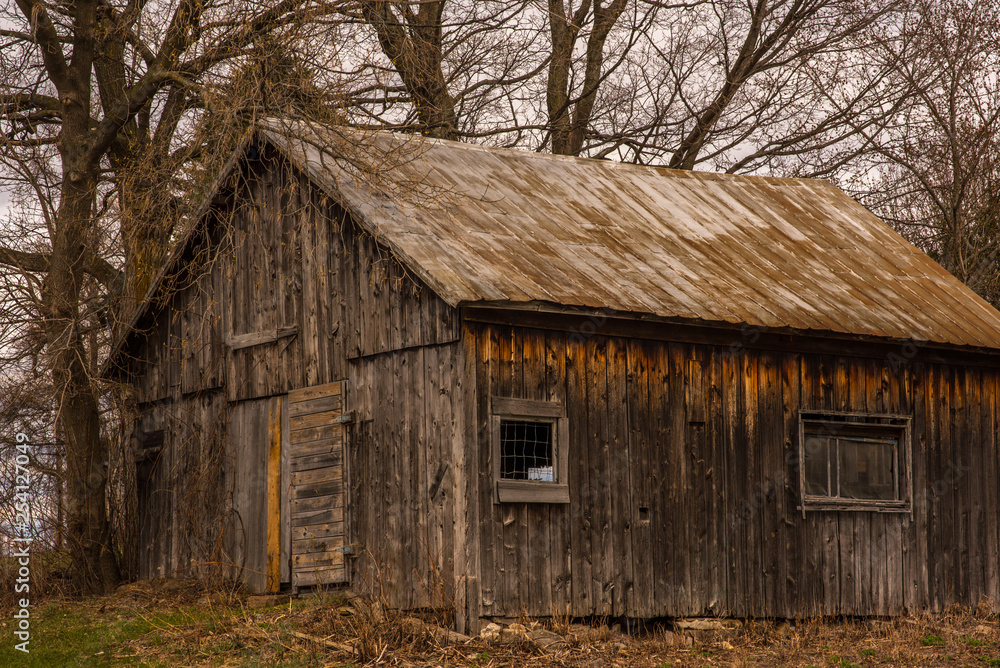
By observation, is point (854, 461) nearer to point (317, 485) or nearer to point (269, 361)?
point (317, 485)

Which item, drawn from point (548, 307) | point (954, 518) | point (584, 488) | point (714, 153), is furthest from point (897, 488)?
point (714, 153)

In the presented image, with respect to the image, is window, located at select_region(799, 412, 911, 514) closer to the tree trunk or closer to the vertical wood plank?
the vertical wood plank

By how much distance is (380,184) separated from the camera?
12.3 m

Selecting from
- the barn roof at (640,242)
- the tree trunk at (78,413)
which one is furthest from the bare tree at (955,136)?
the tree trunk at (78,413)

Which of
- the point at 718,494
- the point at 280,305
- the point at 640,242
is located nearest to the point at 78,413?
the point at 280,305

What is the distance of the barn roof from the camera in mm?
11727

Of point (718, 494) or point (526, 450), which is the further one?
point (718, 494)

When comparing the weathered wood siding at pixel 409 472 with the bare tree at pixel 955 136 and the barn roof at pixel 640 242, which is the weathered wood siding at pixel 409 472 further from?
the bare tree at pixel 955 136

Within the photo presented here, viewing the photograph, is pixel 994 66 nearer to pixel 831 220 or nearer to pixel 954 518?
pixel 831 220

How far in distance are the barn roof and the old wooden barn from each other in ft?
0.18

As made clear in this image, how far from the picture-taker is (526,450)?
11594mm

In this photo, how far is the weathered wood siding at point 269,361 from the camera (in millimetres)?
11531

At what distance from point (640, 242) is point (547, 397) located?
2914 millimetres

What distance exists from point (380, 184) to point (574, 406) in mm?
3061
